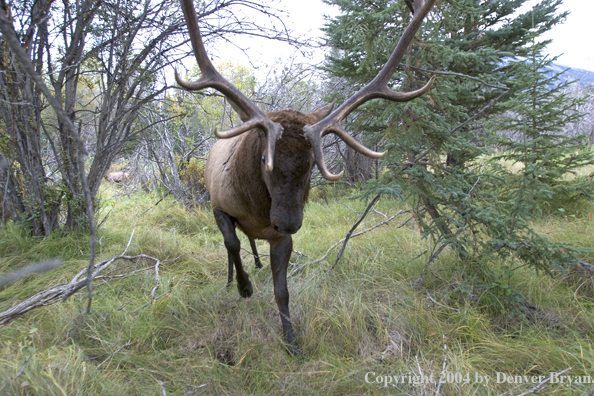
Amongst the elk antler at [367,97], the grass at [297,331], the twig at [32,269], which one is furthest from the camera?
the elk antler at [367,97]

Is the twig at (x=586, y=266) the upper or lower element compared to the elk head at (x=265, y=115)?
lower

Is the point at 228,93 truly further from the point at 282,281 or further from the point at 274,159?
the point at 282,281

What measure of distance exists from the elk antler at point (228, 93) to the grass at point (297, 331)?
1.44m

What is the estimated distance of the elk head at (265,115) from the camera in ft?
7.06

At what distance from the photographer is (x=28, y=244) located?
13.5 feet

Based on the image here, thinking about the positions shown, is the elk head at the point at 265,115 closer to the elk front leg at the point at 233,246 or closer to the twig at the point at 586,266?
the elk front leg at the point at 233,246

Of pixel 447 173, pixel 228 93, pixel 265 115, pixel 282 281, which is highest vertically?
pixel 228 93

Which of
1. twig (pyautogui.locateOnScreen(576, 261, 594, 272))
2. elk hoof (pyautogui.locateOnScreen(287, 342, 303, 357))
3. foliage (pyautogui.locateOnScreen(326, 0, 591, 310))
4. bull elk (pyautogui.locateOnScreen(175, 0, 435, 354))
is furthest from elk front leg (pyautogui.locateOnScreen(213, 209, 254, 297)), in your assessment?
twig (pyautogui.locateOnScreen(576, 261, 594, 272))

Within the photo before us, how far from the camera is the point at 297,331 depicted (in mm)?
2818

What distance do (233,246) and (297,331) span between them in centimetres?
93

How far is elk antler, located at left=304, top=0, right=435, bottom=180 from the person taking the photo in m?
2.25

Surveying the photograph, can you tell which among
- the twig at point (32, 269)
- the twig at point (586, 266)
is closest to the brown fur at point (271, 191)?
the twig at point (32, 269)

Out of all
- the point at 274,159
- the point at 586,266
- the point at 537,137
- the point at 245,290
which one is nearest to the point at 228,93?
the point at 274,159

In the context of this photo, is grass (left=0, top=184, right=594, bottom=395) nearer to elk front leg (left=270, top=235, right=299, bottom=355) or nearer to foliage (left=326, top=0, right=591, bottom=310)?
elk front leg (left=270, top=235, right=299, bottom=355)
